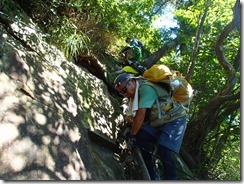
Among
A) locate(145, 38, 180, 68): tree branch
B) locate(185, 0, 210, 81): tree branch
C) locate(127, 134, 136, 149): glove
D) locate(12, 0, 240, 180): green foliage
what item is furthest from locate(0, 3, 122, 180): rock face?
locate(145, 38, 180, 68): tree branch

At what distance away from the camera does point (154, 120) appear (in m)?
3.43

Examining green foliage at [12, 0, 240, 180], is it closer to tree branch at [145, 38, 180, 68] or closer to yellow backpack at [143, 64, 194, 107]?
tree branch at [145, 38, 180, 68]

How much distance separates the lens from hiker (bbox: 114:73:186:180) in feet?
10.8

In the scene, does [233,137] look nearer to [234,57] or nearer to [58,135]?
[234,57]

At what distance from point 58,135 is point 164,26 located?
6.24 metres

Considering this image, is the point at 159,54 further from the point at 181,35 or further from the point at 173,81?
the point at 173,81

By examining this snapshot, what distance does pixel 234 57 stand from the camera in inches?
212

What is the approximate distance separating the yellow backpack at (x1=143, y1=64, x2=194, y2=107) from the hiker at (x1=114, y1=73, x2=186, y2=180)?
92mm

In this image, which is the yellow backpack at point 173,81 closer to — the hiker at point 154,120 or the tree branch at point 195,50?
the hiker at point 154,120

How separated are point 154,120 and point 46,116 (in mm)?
1280

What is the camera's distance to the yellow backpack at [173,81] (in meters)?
3.38

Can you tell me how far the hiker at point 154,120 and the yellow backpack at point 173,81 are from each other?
0.30 feet

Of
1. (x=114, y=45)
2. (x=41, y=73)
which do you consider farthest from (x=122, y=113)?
(x=114, y=45)

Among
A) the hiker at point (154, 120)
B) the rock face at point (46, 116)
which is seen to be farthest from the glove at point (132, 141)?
the rock face at point (46, 116)
